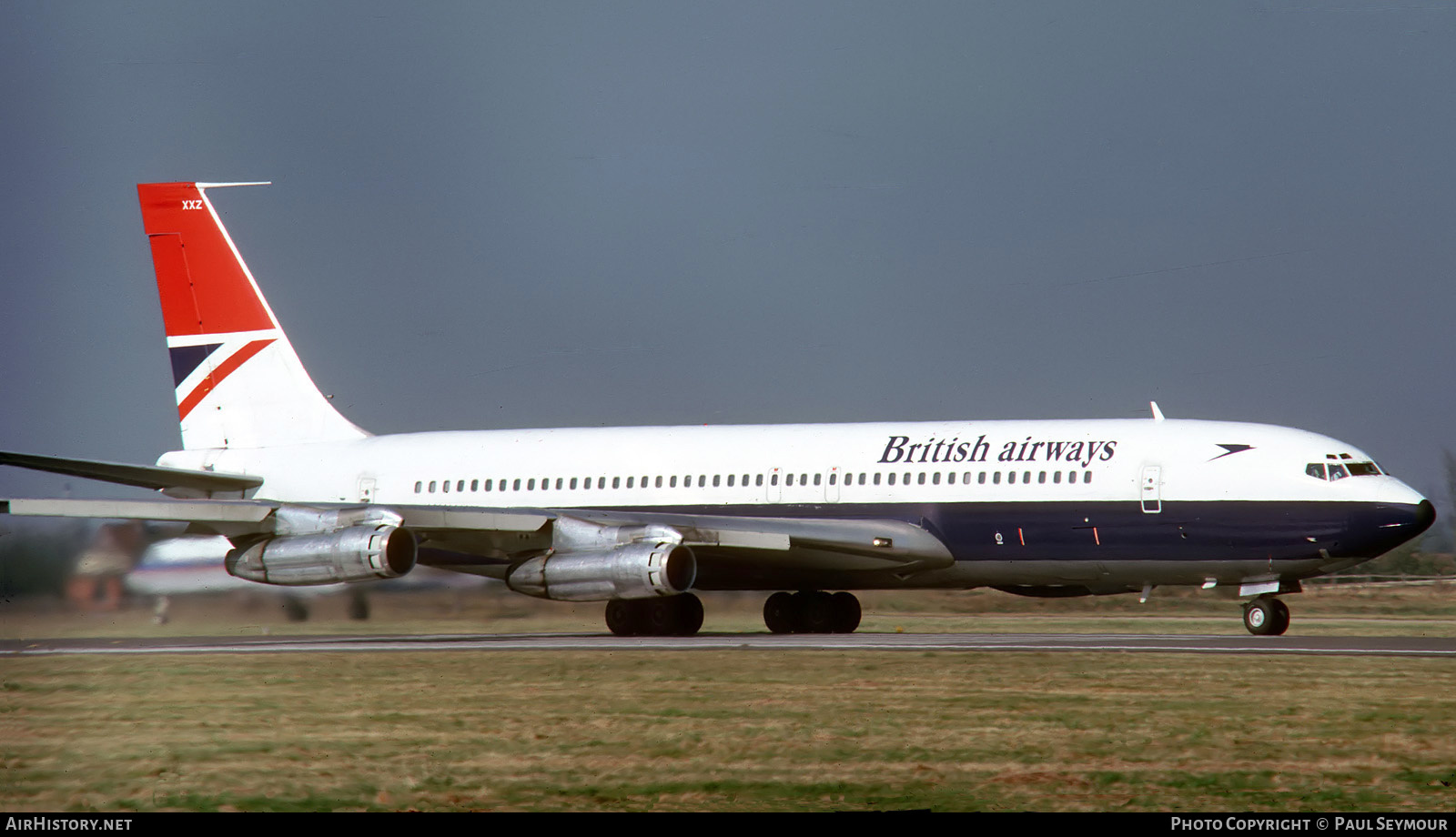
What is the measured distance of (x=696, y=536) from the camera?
30031 mm

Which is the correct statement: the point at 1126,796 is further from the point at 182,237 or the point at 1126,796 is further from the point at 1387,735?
the point at 182,237

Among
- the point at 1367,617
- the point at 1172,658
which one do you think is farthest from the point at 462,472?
the point at 1367,617

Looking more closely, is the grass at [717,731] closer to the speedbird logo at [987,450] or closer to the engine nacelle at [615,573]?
the engine nacelle at [615,573]

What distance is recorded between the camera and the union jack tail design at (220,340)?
37.6 m

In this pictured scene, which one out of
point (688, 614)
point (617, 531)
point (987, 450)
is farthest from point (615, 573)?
point (987, 450)

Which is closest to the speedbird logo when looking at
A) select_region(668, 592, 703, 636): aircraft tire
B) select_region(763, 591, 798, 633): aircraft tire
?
select_region(763, 591, 798, 633): aircraft tire

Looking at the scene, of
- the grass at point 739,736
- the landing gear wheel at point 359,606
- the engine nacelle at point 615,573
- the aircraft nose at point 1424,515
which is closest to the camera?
the grass at point 739,736

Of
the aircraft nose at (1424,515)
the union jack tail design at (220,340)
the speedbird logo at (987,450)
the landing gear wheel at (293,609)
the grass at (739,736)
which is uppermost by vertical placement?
the union jack tail design at (220,340)

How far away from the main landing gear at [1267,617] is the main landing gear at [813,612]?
783 cm

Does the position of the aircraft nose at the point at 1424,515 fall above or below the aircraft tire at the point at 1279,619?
above

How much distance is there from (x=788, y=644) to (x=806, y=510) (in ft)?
20.7

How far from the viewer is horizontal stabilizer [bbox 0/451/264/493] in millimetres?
31062

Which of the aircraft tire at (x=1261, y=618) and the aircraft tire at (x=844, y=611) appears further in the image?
the aircraft tire at (x=844, y=611)

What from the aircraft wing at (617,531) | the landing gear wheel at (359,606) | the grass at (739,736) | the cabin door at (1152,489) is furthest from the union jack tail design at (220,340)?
Answer: the cabin door at (1152,489)
